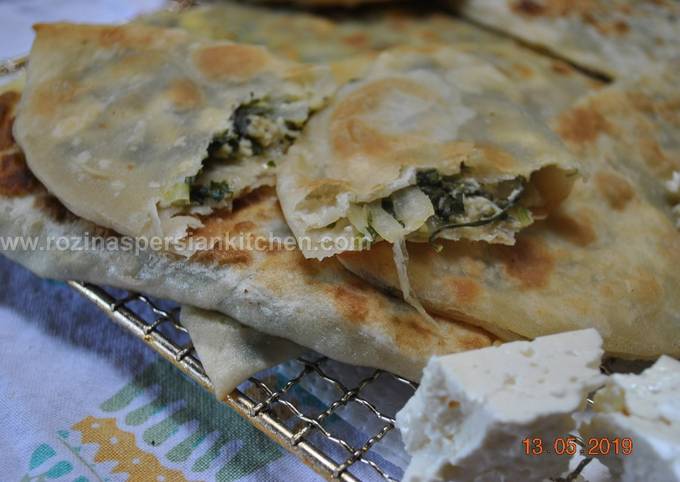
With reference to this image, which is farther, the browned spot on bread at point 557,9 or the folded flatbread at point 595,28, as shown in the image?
the browned spot on bread at point 557,9

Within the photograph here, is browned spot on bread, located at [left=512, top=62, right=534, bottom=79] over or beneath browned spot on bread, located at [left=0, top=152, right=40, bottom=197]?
over

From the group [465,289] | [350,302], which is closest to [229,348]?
[350,302]

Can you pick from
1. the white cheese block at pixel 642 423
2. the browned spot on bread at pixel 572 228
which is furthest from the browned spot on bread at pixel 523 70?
the white cheese block at pixel 642 423

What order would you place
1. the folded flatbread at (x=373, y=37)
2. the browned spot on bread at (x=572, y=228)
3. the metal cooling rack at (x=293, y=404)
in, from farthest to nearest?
the folded flatbread at (x=373, y=37) → the browned spot on bread at (x=572, y=228) → the metal cooling rack at (x=293, y=404)

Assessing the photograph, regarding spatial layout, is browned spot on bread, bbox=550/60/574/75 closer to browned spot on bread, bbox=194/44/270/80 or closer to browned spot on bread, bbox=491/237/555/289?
browned spot on bread, bbox=491/237/555/289

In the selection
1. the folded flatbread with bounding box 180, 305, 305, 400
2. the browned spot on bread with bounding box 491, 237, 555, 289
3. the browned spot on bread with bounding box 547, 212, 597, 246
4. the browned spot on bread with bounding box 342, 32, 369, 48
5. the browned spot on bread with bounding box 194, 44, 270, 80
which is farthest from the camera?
the browned spot on bread with bounding box 342, 32, 369, 48

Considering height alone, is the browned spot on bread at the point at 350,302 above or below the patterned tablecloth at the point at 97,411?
above

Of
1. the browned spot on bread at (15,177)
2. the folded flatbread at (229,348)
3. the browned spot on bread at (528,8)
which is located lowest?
the folded flatbread at (229,348)

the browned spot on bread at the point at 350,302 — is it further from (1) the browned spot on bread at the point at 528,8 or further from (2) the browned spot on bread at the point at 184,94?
(1) the browned spot on bread at the point at 528,8

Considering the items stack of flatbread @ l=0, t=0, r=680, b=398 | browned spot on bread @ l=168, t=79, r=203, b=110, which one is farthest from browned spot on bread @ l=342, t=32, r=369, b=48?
browned spot on bread @ l=168, t=79, r=203, b=110
